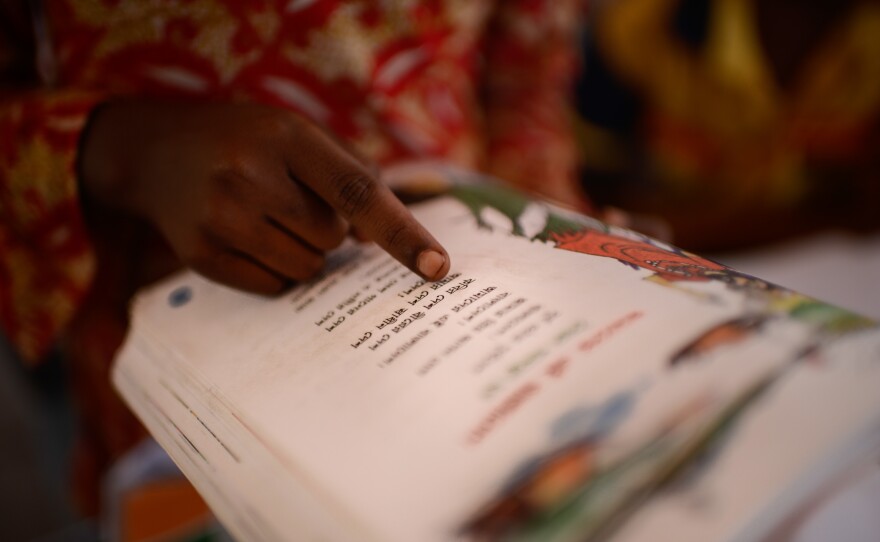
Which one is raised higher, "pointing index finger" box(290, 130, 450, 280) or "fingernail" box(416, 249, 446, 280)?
"pointing index finger" box(290, 130, 450, 280)

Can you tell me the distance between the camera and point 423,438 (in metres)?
0.20

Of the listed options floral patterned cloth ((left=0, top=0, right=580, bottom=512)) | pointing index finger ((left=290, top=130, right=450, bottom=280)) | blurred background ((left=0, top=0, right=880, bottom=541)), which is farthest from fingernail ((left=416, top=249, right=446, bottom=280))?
blurred background ((left=0, top=0, right=880, bottom=541))

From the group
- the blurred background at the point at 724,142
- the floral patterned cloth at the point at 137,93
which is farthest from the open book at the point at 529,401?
the blurred background at the point at 724,142

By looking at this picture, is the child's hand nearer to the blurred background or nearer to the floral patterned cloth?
the floral patterned cloth

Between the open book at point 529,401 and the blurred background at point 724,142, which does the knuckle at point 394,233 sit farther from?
the blurred background at point 724,142

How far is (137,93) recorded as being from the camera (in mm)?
385

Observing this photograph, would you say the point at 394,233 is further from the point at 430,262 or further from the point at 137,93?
the point at 137,93

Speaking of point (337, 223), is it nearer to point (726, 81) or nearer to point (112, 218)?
point (112, 218)

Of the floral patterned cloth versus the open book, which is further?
the floral patterned cloth

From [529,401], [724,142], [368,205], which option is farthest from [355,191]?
[724,142]

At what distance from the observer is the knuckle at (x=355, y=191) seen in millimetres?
276

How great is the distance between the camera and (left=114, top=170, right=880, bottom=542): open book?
18 cm

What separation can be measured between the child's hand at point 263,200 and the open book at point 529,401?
0.08 feet

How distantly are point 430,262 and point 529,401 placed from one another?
0.08 meters
